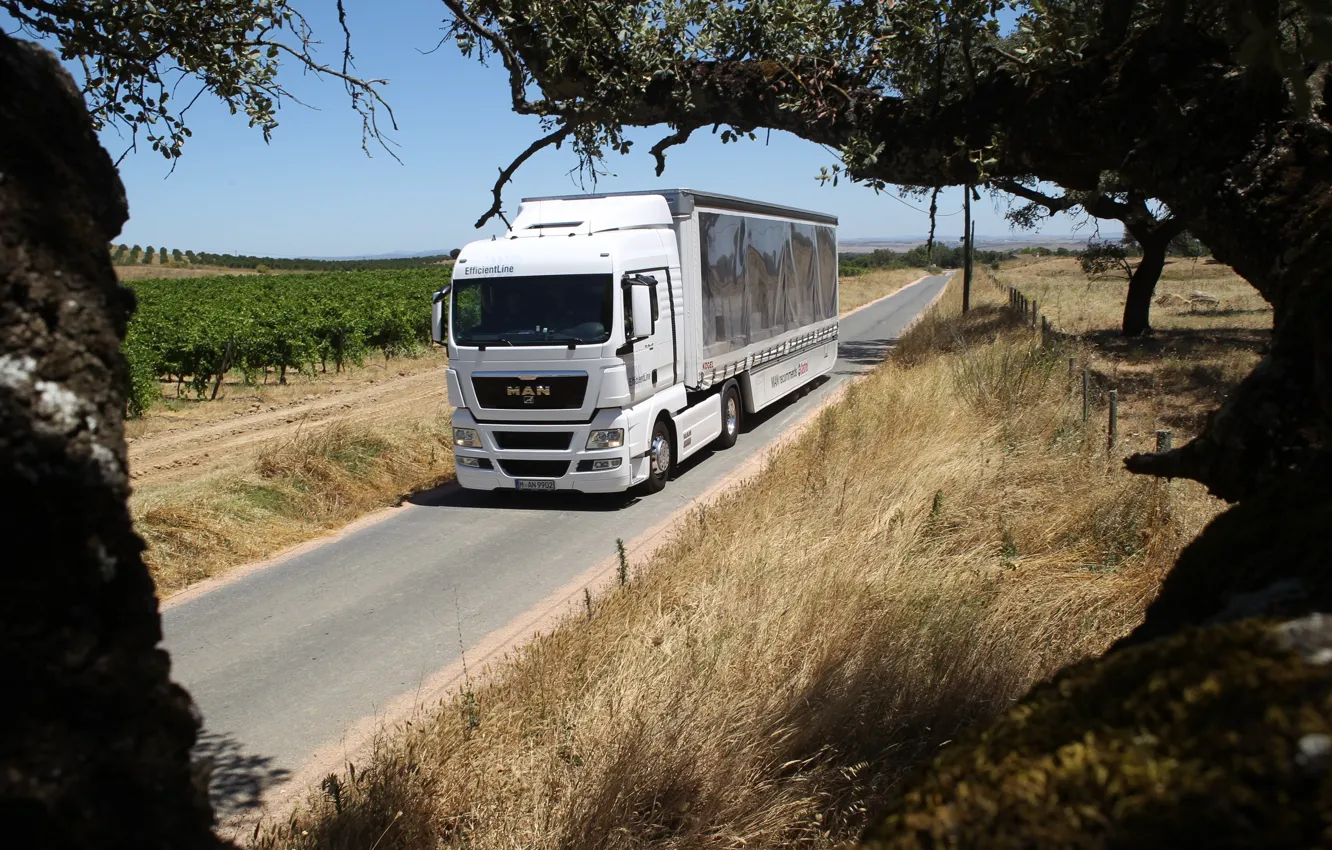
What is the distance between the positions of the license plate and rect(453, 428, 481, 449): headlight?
66 centimetres

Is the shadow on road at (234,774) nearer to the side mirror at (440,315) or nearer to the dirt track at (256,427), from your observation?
the side mirror at (440,315)

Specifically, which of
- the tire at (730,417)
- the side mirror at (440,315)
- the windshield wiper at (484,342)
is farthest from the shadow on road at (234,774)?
the tire at (730,417)

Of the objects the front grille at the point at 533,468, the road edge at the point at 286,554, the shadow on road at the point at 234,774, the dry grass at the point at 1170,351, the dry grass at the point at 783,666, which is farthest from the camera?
the dry grass at the point at 1170,351

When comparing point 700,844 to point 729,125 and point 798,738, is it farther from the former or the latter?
point 729,125

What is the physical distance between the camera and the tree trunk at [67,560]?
4.83 feet

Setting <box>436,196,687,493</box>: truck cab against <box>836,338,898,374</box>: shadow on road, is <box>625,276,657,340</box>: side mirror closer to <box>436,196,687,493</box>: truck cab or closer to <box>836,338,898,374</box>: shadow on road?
<box>436,196,687,493</box>: truck cab

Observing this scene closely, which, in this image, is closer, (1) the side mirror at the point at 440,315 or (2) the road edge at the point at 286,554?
(2) the road edge at the point at 286,554

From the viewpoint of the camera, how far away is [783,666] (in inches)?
198

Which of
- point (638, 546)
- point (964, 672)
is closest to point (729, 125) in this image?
point (964, 672)

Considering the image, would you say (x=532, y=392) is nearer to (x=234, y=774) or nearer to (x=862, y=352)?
(x=234, y=774)

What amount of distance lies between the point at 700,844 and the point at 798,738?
699 mm

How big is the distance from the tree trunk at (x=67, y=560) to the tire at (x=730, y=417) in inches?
514

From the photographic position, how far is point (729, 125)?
540cm

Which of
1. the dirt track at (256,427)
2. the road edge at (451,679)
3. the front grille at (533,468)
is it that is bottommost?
the dirt track at (256,427)
